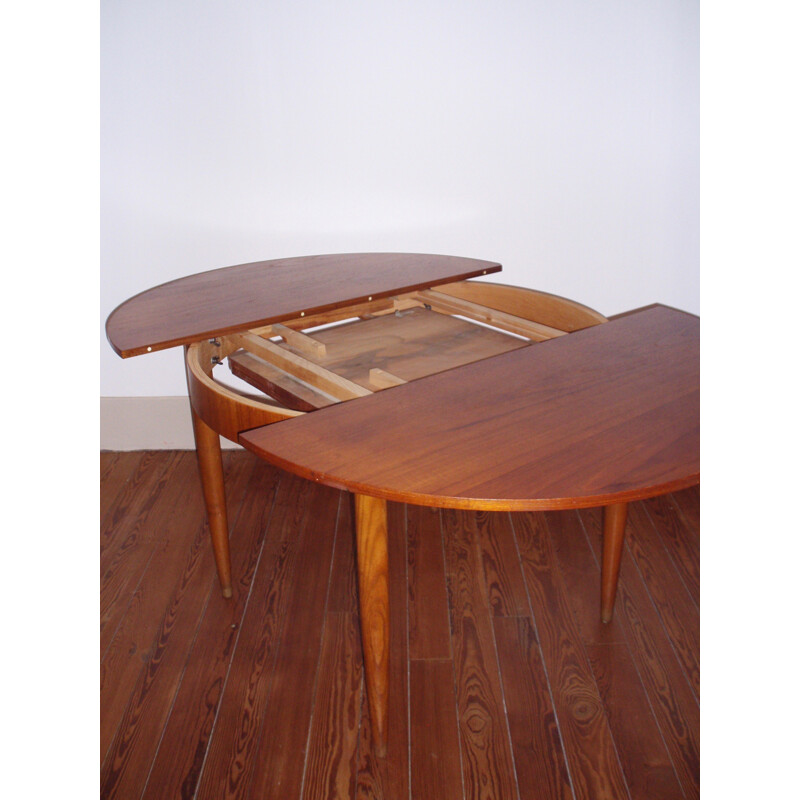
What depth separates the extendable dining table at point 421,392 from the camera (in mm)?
1183

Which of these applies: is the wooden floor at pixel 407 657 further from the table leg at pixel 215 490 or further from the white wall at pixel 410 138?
the white wall at pixel 410 138

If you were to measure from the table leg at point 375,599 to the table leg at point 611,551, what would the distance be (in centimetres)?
64

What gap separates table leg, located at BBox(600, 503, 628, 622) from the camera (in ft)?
6.02

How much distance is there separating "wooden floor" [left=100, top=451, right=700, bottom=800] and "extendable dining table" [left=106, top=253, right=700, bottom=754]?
121 millimetres

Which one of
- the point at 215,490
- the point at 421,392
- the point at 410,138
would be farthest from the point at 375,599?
the point at 410,138

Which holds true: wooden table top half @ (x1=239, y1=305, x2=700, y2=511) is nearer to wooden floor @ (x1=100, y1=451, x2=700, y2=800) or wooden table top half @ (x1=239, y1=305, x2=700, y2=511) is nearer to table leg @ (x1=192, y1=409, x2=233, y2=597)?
table leg @ (x1=192, y1=409, x2=233, y2=597)

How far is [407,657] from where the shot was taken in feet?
6.12

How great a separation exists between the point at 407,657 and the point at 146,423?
157 centimetres

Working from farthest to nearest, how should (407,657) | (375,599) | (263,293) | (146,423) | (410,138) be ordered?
1. (146,423)
2. (410,138)
3. (263,293)
4. (407,657)
5. (375,599)

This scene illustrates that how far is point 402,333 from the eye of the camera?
2.24 meters

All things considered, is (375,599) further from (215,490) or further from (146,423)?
(146,423)
